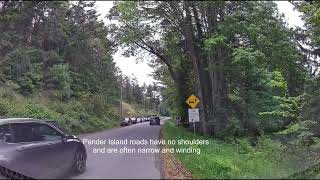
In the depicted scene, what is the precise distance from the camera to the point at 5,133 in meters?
12.1

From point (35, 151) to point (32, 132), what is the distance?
32.5 inches

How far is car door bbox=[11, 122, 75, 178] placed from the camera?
37.8 ft

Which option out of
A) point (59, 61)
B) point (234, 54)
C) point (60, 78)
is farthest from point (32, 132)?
point (59, 61)

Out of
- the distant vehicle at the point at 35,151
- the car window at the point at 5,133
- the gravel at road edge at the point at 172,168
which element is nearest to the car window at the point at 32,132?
the distant vehicle at the point at 35,151

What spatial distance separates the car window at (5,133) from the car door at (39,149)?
0.40 feet

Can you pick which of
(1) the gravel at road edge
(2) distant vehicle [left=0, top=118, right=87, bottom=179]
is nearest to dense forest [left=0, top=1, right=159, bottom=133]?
(1) the gravel at road edge

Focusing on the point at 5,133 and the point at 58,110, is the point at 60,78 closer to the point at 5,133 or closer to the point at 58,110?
the point at 58,110

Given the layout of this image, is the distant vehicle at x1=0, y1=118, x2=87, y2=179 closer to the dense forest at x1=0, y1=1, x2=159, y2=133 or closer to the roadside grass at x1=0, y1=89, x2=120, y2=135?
the roadside grass at x1=0, y1=89, x2=120, y2=135

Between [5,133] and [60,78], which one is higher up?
[60,78]

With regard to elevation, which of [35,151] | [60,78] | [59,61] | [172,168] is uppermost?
[59,61]

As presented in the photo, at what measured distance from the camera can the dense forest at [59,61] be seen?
132 feet

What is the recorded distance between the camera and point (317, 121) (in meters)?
30.1

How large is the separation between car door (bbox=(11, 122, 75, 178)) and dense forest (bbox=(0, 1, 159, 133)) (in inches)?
881

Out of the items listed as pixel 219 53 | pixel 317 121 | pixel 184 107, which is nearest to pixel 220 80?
pixel 219 53
